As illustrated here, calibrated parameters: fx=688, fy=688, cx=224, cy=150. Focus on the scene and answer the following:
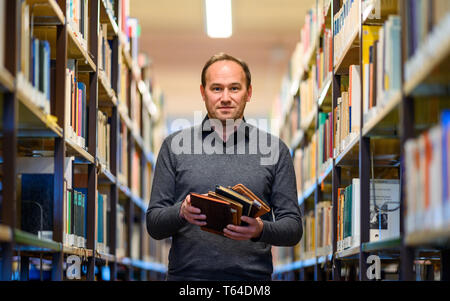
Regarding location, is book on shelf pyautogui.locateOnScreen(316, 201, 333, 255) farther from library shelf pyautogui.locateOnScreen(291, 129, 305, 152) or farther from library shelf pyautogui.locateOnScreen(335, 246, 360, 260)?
Result: library shelf pyautogui.locateOnScreen(291, 129, 305, 152)

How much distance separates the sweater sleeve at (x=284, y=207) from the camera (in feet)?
8.53

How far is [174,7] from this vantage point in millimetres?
7414

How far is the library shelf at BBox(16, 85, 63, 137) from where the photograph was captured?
2174 millimetres

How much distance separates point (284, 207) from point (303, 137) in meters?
2.78

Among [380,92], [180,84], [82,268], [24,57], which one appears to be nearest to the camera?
[24,57]

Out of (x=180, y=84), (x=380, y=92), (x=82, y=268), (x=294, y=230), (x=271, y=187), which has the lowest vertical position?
(x=82, y=268)

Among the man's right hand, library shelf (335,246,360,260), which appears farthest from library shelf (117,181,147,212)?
the man's right hand

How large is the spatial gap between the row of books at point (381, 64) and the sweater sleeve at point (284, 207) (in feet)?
1.22

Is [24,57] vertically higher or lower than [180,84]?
lower

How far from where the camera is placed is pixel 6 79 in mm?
1960

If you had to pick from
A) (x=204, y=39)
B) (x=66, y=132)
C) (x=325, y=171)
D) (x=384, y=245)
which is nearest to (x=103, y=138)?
(x=66, y=132)
